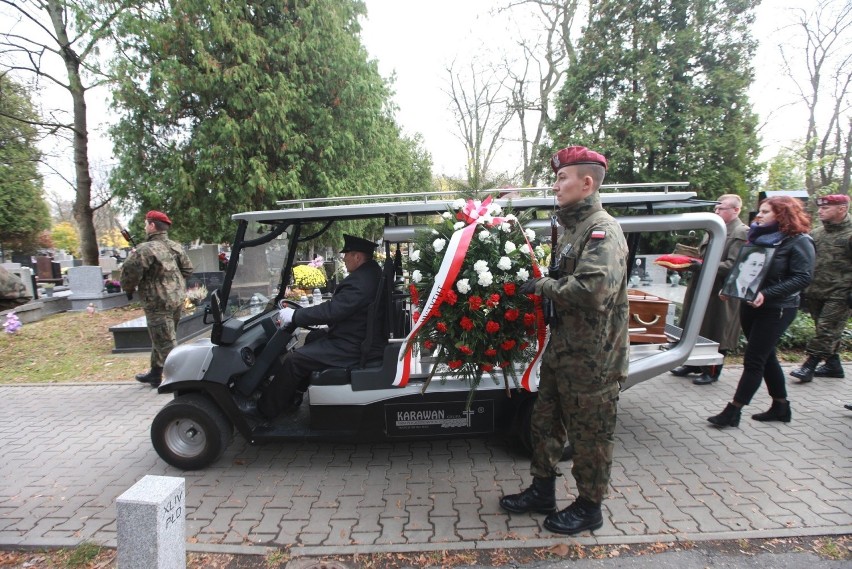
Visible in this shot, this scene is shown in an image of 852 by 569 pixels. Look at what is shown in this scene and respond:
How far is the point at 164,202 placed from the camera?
9.27 m

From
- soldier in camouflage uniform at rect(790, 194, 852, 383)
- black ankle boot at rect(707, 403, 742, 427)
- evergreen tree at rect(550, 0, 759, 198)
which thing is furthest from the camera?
evergreen tree at rect(550, 0, 759, 198)

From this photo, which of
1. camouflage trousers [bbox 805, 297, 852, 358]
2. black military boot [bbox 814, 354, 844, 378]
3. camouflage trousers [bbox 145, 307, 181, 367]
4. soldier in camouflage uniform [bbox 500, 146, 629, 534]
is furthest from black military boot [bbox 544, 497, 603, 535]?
camouflage trousers [bbox 145, 307, 181, 367]

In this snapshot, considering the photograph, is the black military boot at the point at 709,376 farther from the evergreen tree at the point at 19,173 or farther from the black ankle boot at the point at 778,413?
the evergreen tree at the point at 19,173

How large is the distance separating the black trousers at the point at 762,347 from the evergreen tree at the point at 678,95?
7847mm

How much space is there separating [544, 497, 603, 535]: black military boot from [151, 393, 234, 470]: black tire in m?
2.34

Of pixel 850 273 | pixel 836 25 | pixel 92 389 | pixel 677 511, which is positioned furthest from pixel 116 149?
pixel 836 25

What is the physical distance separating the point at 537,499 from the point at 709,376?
3304mm

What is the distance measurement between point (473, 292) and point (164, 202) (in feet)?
28.6

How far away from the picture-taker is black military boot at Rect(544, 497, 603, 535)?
2672 millimetres

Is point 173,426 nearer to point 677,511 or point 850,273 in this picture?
point 677,511

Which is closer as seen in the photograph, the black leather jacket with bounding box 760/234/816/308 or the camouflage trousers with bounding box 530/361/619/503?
the camouflage trousers with bounding box 530/361/619/503

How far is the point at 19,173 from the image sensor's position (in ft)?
46.1

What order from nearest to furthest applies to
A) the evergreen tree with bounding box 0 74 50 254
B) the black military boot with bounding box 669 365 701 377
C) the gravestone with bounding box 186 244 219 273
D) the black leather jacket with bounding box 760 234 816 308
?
the black leather jacket with bounding box 760 234 816 308
the black military boot with bounding box 669 365 701 377
the gravestone with bounding box 186 244 219 273
the evergreen tree with bounding box 0 74 50 254

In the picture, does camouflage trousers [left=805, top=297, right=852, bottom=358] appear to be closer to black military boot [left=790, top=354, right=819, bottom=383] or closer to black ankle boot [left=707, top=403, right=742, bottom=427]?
black military boot [left=790, top=354, right=819, bottom=383]
